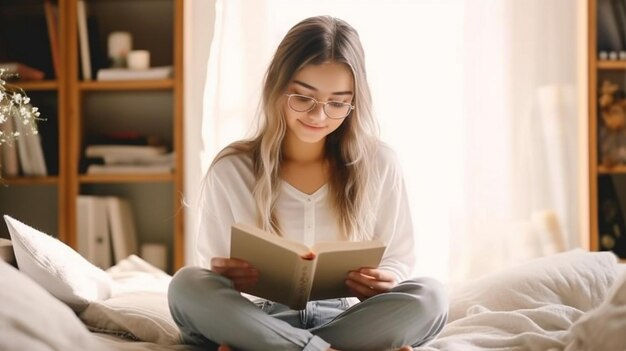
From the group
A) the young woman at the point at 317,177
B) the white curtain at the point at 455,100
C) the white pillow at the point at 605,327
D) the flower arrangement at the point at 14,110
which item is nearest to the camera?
the white pillow at the point at 605,327

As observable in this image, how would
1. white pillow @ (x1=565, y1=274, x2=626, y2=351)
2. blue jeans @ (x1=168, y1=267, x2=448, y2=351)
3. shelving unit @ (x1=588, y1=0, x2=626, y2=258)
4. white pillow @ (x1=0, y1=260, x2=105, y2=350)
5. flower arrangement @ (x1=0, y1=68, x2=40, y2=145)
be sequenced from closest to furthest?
white pillow @ (x1=0, y1=260, x2=105, y2=350) < white pillow @ (x1=565, y1=274, x2=626, y2=351) < blue jeans @ (x1=168, y1=267, x2=448, y2=351) < flower arrangement @ (x1=0, y1=68, x2=40, y2=145) < shelving unit @ (x1=588, y1=0, x2=626, y2=258)

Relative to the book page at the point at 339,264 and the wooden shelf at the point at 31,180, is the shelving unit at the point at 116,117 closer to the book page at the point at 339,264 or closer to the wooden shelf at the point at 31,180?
the wooden shelf at the point at 31,180

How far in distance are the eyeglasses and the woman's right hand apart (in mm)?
426

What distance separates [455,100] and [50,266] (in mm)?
2035

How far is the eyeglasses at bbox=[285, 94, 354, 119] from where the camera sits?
182 cm

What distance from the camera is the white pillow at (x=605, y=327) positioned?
1.33 m

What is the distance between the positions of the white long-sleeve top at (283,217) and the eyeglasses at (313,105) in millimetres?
189

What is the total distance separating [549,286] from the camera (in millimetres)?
1900

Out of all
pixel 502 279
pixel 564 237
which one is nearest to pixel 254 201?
pixel 502 279

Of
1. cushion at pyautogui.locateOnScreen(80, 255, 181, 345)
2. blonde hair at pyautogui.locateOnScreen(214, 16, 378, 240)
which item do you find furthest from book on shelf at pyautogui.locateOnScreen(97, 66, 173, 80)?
cushion at pyautogui.locateOnScreen(80, 255, 181, 345)

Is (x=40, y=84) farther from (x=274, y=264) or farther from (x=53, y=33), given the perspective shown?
(x=274, y=264)

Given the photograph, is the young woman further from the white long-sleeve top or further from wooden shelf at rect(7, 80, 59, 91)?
wooden shelf at rect(7, 80, 59, 91)

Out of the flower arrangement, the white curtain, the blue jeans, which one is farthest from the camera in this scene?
the white curtain

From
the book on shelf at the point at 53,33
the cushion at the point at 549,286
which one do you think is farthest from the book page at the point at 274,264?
the book on shelf at the point at 53,33
